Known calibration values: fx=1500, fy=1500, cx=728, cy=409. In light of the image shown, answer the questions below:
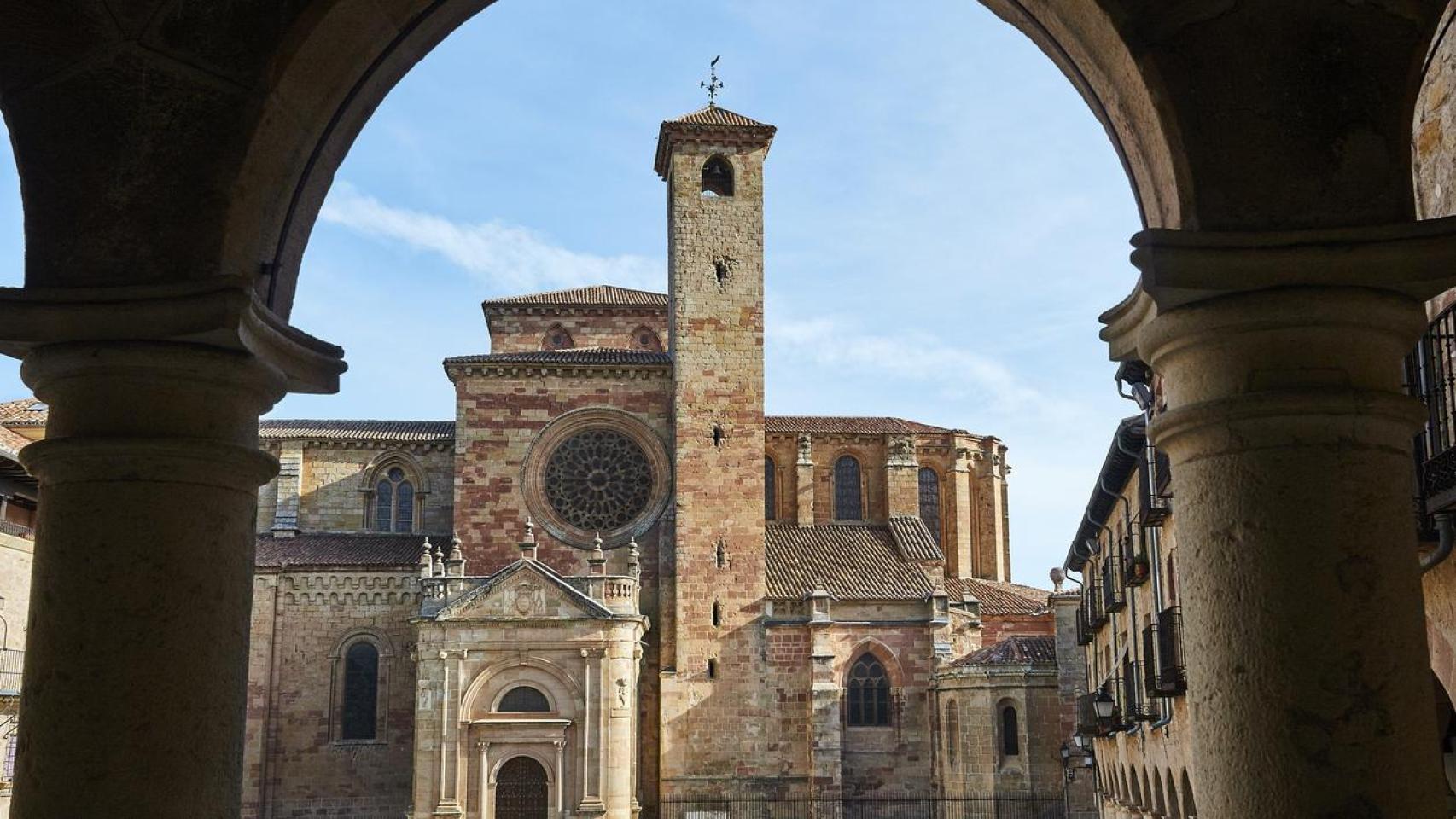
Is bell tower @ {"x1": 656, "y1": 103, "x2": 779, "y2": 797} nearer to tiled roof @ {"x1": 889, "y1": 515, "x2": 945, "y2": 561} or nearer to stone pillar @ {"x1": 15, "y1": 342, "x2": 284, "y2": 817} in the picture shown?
tiled roof @ {"x1": 889, "y1": 515, "x2": 945, "y2": 561}

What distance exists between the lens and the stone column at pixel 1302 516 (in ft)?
12.9

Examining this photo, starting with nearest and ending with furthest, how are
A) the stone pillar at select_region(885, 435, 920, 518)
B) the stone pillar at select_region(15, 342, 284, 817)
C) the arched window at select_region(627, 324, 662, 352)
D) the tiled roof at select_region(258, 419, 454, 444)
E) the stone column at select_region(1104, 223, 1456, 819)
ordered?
the stone column at select_region(1104, 223, 1456, 819), the stone pillar at select_region(15, 342, 284, 817), the tiled roof at select_region(258, 419, 454, 444), the stone pillar at select_region(885, 435, 920, 518), the arched window at select_region(627, 324, 662, 352)

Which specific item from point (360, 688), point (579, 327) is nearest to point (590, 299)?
point (579, 327)

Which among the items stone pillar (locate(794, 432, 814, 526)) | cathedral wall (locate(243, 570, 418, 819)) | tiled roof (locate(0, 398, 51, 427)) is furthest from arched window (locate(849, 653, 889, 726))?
tiled roof (locate(0, 398, 51, 427))

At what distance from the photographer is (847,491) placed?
4759 centimetres

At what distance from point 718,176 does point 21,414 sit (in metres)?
19.6

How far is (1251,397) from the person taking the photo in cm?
411

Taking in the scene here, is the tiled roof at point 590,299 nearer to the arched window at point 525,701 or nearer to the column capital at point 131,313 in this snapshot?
the arched window at point 525,701

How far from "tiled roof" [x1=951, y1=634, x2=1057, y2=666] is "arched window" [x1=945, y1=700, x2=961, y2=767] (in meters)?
1.14

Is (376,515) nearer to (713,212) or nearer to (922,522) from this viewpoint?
(713,212)

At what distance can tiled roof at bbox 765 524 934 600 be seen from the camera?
4012 cm

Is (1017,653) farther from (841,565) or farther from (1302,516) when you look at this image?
(1302,516)

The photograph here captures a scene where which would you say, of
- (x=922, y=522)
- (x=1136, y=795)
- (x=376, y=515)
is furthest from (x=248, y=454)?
(x=922, y=522)

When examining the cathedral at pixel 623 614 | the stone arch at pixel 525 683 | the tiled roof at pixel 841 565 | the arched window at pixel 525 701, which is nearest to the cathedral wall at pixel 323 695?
the cathedral at pixel 623 614
